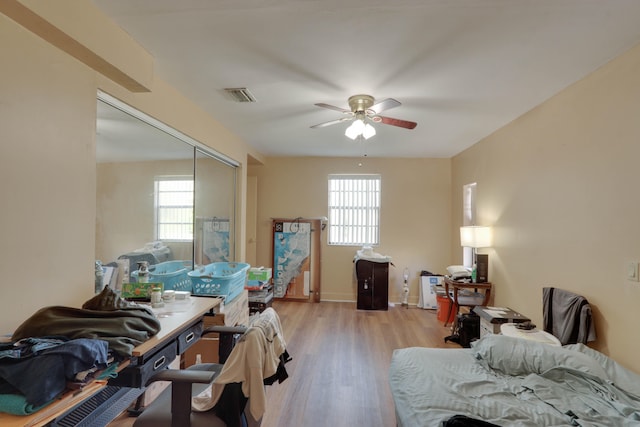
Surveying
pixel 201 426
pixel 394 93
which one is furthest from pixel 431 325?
pixel 201 426

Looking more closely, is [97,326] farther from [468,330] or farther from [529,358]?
[468,330]

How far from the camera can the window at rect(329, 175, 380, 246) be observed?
5285mm

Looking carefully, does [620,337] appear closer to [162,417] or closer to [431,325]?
[431,325]

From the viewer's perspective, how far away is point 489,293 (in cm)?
362

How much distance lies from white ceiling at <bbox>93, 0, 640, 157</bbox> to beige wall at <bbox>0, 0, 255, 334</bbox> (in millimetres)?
299

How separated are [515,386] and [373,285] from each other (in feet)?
10.3

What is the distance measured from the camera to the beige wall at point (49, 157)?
127cm

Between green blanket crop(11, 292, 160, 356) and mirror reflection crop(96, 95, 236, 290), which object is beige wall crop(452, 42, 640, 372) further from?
mirror reflection crop(96, 95, 236, 290)

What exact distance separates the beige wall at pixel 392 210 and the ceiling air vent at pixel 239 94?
275 centimetres

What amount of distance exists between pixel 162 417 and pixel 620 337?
2719 millimetres

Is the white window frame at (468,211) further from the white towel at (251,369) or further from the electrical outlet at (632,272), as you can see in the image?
the white towel at (251,369)

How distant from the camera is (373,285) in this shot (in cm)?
482

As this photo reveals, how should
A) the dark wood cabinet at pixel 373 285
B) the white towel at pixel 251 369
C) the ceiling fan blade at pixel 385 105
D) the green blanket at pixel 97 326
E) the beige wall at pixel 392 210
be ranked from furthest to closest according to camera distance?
the beige wall at pixel 392 210, the dark wood cabinet at pixel 373 285, the ceiling fan blade at pixel 385 105, the white towel at pixel 251 369, the green blanket at pixel 97 326

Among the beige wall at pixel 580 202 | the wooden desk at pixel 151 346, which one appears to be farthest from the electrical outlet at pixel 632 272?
the wooden desk at pixel 151 346
